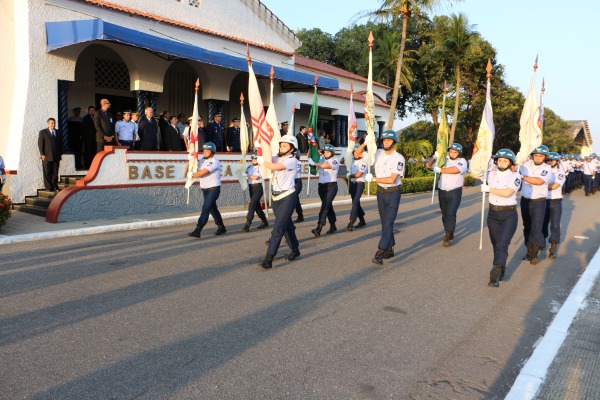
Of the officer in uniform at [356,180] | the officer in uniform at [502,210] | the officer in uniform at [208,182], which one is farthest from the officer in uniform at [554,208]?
the officer in uniform at [208,182]

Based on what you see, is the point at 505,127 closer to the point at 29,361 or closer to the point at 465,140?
the point at 465,140

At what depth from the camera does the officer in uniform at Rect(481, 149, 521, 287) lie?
6453mm

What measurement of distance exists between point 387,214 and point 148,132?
7.89m

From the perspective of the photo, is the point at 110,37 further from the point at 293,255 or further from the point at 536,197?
the point at 536,197

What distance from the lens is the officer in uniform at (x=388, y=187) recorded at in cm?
749

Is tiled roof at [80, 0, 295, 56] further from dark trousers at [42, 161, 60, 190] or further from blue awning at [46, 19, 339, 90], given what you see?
dark trousers at [42, 161, 60, 190]

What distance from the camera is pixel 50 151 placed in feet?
38.7

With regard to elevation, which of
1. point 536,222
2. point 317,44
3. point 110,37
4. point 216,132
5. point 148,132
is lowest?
point 536,222

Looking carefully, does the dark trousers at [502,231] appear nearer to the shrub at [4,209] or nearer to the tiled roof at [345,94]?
the shrub at [4,209]

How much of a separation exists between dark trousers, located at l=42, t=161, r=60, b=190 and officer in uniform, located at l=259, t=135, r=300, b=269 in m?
7.28

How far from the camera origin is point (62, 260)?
7.34m

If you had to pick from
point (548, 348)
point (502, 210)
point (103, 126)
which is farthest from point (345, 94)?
point (548, 348)

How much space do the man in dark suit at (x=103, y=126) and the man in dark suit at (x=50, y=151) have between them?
36.7 inches

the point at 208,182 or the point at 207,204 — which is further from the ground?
the point at 208,182
